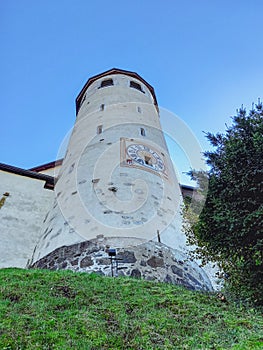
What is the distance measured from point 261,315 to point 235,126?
3.73 meters

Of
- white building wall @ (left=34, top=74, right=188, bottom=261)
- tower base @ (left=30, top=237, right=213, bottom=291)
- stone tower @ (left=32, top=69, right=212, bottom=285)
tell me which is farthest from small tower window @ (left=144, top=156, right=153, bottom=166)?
tower base @ (left=30, top=237, right=213, bottom=291)

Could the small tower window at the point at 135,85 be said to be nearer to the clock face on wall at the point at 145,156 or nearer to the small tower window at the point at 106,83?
the small tower window at the point at 106,83

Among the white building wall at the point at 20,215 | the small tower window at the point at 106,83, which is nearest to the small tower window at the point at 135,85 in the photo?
the small tower window at the point at 106,83

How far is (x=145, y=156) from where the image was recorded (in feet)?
43.0

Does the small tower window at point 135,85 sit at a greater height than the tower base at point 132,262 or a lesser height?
greater

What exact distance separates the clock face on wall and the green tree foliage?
492 centimetres

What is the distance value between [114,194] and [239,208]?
4807mm

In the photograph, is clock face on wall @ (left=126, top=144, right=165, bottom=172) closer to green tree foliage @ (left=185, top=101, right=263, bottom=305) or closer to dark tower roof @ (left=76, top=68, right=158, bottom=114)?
green tree foliage @ (left=185, top=101, right=263, bottom=305)

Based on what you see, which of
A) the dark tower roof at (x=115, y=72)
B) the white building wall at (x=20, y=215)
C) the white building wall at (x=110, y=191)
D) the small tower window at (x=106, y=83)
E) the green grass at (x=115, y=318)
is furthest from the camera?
the dark tower roof at (x=115, y=72)

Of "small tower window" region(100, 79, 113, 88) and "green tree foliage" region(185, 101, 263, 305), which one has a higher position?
"small tower window" region(100, 79, 113, 88)

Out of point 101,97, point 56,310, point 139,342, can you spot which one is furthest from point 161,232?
point 101,97

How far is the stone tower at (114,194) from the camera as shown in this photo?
966 cm

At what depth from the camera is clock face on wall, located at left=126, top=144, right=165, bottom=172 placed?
41.4 feet

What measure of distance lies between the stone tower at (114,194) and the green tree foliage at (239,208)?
2491 millimetres
